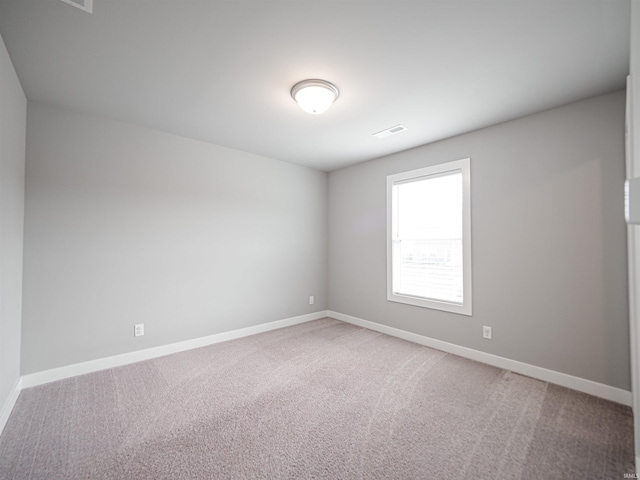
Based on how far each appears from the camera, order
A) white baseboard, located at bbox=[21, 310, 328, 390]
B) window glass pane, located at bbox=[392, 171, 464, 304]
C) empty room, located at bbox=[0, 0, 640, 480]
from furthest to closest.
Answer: window glass pane, located at bbox=[392, 171, 464, 304] < white baseboard, located at bbox=[21, 310, 328, 390] < empty room, located at bbox=[0, 0, 640, 480]

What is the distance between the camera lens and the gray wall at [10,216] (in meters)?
1.96

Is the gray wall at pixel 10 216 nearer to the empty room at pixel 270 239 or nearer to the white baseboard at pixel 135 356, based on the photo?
the empty room at pixel 270 239

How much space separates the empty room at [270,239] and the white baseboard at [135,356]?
0.06 ft

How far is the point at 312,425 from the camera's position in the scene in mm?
2014

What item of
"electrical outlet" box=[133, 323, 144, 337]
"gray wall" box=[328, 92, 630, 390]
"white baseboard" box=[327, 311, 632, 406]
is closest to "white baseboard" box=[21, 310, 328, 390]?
"electrical outlet" box=[133, 323, 144, 337]

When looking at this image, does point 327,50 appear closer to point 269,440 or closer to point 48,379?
point 269,440

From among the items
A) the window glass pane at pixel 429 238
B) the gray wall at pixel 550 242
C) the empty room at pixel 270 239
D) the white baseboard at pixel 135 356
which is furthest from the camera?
the window glass pane at pixel 429 238

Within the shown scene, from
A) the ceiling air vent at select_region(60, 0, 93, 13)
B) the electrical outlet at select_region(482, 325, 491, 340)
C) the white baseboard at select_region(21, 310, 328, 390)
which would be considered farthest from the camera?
the electrical outlet at select_region(482, 325, 491, 340)

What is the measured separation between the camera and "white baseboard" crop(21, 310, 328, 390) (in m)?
2.60

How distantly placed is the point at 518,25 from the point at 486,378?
283cm

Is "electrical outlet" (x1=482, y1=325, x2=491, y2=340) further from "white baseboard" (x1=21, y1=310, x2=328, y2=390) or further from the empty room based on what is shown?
"white baseboard" (x1=21, y1=310, x2=328, y2=390)

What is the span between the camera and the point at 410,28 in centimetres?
174

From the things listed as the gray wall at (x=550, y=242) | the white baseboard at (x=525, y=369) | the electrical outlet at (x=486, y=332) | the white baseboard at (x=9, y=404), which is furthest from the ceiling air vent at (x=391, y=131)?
the white baseboard at (x=9, y=404)

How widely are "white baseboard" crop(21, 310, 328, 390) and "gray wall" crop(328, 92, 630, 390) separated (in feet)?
7.32
